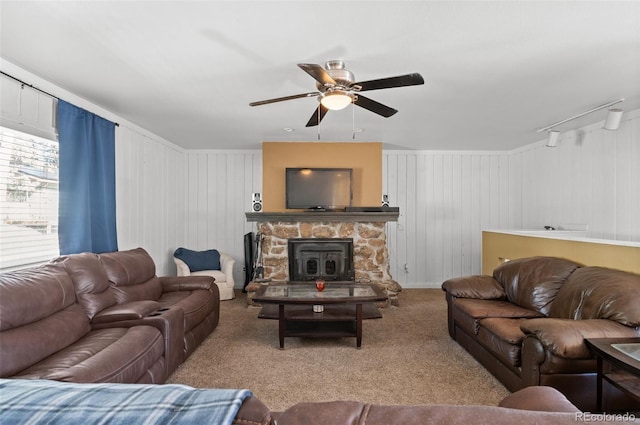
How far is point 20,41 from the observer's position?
7.33 ft

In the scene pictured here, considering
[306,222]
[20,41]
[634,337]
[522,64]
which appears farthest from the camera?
[306,222]

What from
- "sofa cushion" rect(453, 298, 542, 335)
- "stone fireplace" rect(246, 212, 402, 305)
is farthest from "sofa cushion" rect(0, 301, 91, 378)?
"sofa cushion" rect(453, 298, 542, 335)

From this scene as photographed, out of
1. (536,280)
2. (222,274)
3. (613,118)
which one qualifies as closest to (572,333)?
(536,280)

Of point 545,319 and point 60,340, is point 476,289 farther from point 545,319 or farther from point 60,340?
point 60,340

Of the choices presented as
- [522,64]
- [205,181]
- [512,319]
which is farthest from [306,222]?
[522,64]

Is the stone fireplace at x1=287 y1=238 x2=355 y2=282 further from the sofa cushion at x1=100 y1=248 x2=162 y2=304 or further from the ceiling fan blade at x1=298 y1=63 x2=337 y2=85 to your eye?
the ceiling fan blade at x1=298 y1=63 x2=337 y2=85

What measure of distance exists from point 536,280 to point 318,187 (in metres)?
3.13

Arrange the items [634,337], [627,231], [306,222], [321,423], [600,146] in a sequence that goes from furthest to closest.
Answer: [306,222] → [600,146] → [627,231] → [634,337] → [321,423]

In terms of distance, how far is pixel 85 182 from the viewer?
3.26 metres

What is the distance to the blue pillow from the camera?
5.29 metres

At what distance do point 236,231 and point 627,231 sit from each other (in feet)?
18.2

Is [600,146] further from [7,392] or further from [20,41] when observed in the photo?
[20,41]

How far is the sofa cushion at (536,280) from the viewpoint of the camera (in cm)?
300

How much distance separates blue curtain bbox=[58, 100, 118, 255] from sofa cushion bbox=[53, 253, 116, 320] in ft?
1.45
